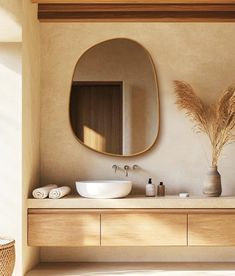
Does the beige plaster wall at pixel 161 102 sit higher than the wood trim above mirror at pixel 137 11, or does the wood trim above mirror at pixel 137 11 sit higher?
the wood trim above mirror at pixel 137 11

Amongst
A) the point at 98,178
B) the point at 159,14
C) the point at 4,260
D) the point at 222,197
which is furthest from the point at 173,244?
the point at 159,14

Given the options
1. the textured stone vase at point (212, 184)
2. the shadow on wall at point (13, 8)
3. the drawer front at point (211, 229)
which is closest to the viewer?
the shadow on wall at point (13, 8)

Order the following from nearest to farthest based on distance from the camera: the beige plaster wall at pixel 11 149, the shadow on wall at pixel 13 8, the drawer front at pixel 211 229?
the shadow on wall at pixel 13 8 → the beige plaster wall at pixel 11 149 → the drawer front at pixel 211 229

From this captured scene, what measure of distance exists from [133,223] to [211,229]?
2.24 feet

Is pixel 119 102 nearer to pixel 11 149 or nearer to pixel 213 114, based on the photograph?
pixel 213 114

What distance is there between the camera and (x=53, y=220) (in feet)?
16.1

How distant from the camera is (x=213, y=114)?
5359mm

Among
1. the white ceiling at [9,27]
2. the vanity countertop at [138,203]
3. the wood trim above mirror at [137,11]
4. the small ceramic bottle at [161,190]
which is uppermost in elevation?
the wood trim above mirror at [137,11]

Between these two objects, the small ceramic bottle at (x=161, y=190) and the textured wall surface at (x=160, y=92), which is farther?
the textured wall surface at (x=160, y=92)

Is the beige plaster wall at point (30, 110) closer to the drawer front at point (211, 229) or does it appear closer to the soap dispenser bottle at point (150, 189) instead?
the soap dispenser bottle at point (150, 189)

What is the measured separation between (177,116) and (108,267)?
1569mm

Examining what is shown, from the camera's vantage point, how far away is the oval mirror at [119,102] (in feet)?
17.7

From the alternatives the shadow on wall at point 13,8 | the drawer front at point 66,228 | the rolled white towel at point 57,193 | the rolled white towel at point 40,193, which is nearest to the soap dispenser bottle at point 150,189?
the drawer front at point 66,228

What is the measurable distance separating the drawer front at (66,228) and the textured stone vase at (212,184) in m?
1.02
